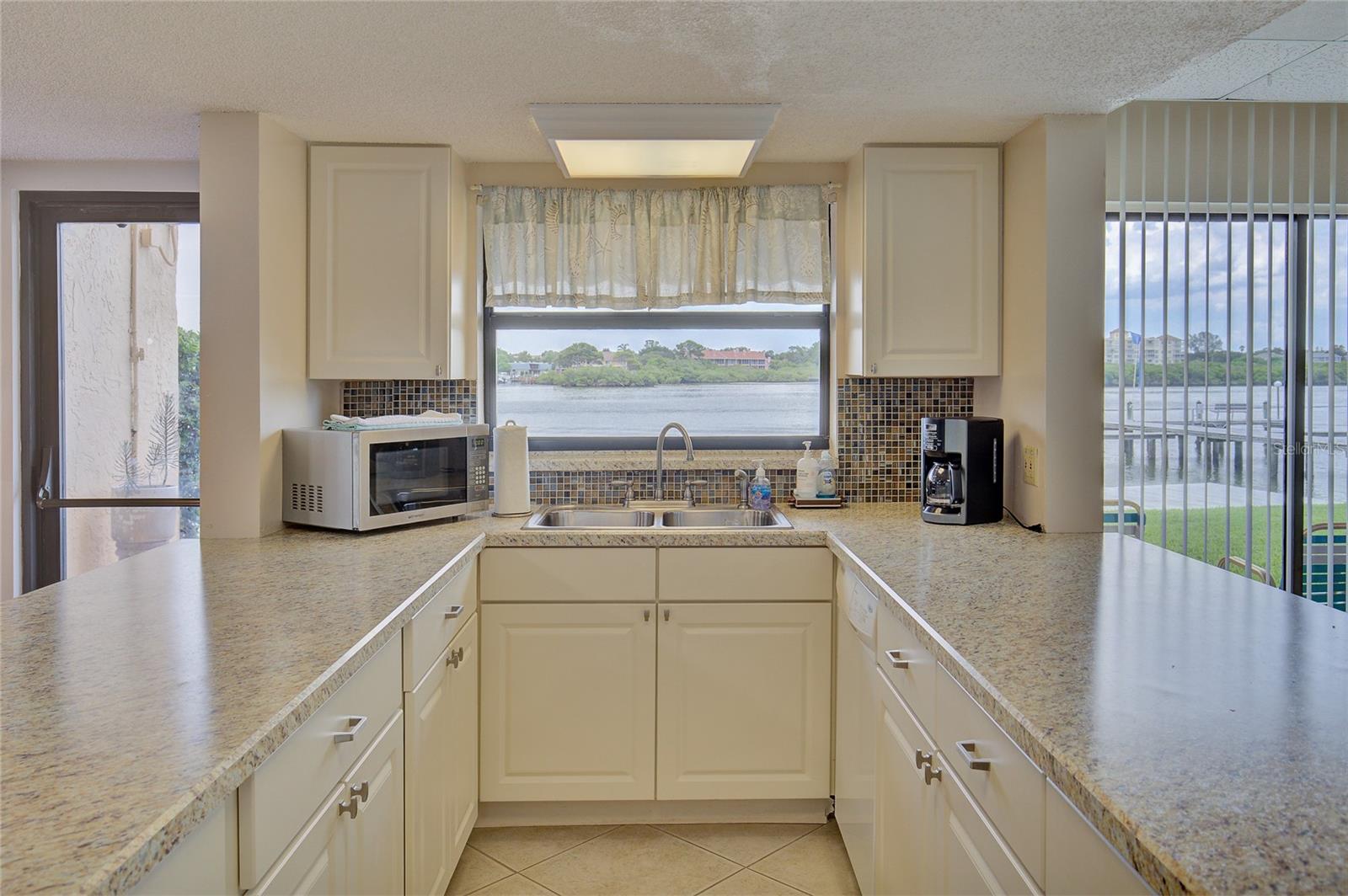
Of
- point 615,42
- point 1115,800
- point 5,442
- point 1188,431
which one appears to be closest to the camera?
point 1115,800

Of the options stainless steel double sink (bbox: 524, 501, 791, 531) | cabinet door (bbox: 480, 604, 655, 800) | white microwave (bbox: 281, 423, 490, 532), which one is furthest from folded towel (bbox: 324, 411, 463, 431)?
cabinet door (bbox: 480, 604, 655, 800)

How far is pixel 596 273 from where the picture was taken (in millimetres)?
3211

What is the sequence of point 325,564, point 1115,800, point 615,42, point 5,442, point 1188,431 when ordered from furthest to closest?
1. point 5,442
2. point 1188,431
3. point 325,564
4. point 615,42
5. point 1115,800

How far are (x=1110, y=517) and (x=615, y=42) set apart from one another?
2.22m

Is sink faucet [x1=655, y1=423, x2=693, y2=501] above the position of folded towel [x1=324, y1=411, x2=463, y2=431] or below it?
below

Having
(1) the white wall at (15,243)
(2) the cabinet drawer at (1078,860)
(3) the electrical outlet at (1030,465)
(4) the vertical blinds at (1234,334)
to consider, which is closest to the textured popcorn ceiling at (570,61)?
(1) the white wall at (15,243)

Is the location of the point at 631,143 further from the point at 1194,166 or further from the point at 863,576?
the point at 1194,166

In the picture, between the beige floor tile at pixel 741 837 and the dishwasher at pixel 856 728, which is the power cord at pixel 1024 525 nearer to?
the dishwasher at pixel 856 728

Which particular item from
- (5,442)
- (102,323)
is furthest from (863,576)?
(5,442)

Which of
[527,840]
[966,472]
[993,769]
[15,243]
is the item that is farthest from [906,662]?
[15,243]

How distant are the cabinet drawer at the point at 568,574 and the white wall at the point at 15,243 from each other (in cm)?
193

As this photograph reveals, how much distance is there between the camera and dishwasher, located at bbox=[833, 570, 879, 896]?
2.10 meters

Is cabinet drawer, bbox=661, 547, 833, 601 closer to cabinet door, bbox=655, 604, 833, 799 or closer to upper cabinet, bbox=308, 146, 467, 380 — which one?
cabinet door, bbox=655, 604, 833, 799

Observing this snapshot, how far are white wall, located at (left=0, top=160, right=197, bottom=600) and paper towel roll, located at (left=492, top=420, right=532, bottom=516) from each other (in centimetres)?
155
